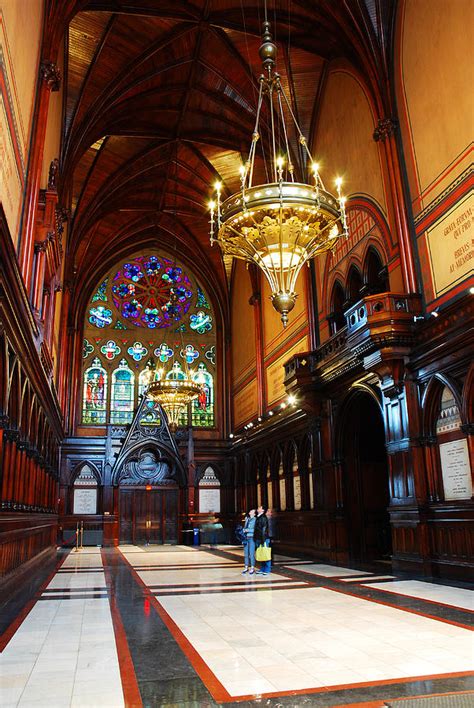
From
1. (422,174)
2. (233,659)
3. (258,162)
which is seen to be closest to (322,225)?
(422,174)

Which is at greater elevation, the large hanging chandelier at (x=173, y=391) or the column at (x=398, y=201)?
the column at (x=398, y=201)

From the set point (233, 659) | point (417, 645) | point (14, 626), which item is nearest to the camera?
point (233, 659)

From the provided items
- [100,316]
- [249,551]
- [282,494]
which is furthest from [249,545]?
[100,316]

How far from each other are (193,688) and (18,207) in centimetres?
909

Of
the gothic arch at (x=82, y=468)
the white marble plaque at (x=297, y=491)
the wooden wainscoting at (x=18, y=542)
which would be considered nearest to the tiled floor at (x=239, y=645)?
the wooden wainscoting at (x=18, y=542)

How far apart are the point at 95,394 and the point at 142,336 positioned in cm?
348

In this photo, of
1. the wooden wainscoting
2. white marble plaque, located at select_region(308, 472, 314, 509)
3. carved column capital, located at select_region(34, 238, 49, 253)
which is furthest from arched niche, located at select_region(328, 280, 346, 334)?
the wooden wainscoting

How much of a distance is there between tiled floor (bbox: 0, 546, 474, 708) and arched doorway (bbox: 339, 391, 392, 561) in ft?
15.6

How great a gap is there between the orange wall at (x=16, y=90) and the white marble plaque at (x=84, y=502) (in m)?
16.3

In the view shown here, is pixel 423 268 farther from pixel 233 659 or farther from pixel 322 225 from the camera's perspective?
pixel 233 659

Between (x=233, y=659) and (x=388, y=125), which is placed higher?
(x=388, y=125)

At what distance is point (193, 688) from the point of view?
425 cm

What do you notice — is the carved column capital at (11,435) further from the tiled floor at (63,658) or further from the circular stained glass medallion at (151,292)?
the circular stained glass medallion at (151,292)

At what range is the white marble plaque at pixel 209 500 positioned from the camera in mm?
26531
